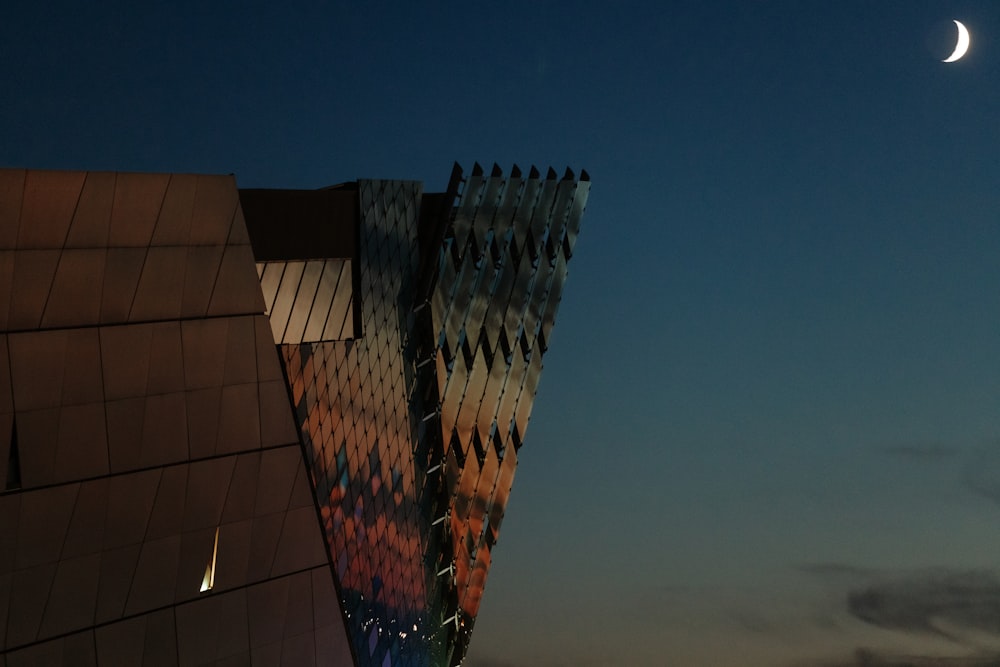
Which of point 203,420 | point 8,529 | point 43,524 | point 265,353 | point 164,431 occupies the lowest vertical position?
point 8,529

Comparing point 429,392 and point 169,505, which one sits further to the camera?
point 429,392

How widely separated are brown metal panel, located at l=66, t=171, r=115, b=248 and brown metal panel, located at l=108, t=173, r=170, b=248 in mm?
136

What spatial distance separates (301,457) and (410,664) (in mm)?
14322

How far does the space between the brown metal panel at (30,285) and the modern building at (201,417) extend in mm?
38

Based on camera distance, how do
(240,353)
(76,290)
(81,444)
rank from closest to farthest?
1. (76,290)
2. (81,444)
3. (240,353)

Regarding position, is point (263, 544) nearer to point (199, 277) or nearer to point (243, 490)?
point (243, 490)

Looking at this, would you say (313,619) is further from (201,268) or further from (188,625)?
(201,268)

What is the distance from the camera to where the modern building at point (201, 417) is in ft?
70.9

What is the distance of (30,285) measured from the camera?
69.9 feet

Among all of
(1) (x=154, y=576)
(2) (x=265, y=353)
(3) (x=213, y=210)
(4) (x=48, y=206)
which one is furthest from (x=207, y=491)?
(4) (x=48, y=206)

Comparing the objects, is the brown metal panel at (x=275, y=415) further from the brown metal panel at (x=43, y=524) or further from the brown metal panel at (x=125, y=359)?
the brown metal panel at (x=43, y=524)

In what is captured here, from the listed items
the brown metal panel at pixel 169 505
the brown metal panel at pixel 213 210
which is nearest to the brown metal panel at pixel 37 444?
the brown metal panel at pixel 169 505

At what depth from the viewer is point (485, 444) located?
41.4 m

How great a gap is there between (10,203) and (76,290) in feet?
6.77
